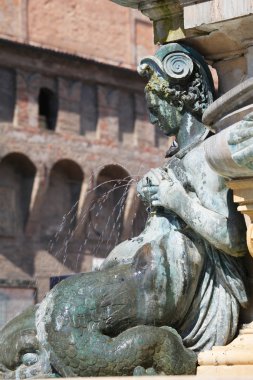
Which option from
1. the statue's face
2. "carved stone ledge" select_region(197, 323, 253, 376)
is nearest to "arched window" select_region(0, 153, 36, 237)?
the statue's face

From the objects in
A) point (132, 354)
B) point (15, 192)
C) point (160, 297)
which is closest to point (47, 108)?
point (15, 192)

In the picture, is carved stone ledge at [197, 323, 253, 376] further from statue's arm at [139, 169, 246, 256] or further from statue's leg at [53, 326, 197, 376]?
statue's arm at [139, 169, 246, 256]

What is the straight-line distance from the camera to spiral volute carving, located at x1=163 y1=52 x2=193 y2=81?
12.9 ft

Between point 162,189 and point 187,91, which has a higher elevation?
point 187,91

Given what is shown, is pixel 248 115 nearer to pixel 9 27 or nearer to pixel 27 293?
pixel 27 293

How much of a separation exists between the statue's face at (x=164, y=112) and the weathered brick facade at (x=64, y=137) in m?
22.9

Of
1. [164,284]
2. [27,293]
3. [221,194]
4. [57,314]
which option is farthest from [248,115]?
[27,293]

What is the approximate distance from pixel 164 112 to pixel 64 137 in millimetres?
24863

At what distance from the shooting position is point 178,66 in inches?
155

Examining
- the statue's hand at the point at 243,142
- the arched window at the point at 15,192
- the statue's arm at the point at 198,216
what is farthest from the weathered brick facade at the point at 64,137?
the statue's hand at the point at 243,142

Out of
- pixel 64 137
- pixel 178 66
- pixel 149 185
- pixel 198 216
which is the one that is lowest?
pixel 198 216

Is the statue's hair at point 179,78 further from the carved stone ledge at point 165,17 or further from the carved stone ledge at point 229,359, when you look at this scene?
the carved stone ledge at point 229,359

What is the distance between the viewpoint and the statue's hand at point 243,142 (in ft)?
11.1

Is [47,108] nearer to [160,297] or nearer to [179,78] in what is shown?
[179,78]
